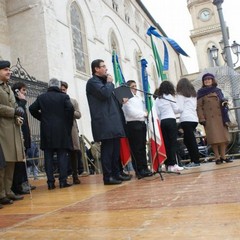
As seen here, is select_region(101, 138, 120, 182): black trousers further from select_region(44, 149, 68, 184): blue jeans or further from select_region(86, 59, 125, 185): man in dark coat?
select_region(44, 149, 68, 184): blue jeans

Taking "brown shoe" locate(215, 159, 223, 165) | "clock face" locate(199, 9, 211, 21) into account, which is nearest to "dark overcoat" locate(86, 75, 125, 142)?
"brown shoe" locate(215, 159, 223, 165)

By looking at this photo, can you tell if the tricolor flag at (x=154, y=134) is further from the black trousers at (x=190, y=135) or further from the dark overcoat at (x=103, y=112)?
the black trousers at (x=190, y=135)

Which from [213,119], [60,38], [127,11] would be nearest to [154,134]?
[213,119]

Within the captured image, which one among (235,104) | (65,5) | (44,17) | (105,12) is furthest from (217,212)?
(105,12)

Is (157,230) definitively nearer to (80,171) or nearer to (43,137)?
(43,137)

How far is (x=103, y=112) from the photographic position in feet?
16.0

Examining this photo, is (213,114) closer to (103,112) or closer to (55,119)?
(103,112)

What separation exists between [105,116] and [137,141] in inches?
32.4

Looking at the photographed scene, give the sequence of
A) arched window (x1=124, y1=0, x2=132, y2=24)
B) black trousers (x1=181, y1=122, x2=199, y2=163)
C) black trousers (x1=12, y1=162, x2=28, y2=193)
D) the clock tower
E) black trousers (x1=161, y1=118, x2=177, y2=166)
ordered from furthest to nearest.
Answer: the clock tower → arched window (x1=124, y1=0, x2=132, y2=24) → black trousers (x1=181, y1=122, x2=199, y2=163) → black trousers (x1=161, y1=118, x2=177, y2=166) → black trousers (x1=12, y1=162, x2=28, y2=193)

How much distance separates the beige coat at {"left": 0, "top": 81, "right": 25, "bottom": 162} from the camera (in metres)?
4.18

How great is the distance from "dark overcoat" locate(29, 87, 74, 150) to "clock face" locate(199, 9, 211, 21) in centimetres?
4576

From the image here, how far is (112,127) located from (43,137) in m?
1.21

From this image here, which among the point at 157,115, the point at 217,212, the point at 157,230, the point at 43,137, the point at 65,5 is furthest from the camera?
the point at 65,5

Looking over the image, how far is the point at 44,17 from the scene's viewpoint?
13.1 meters
